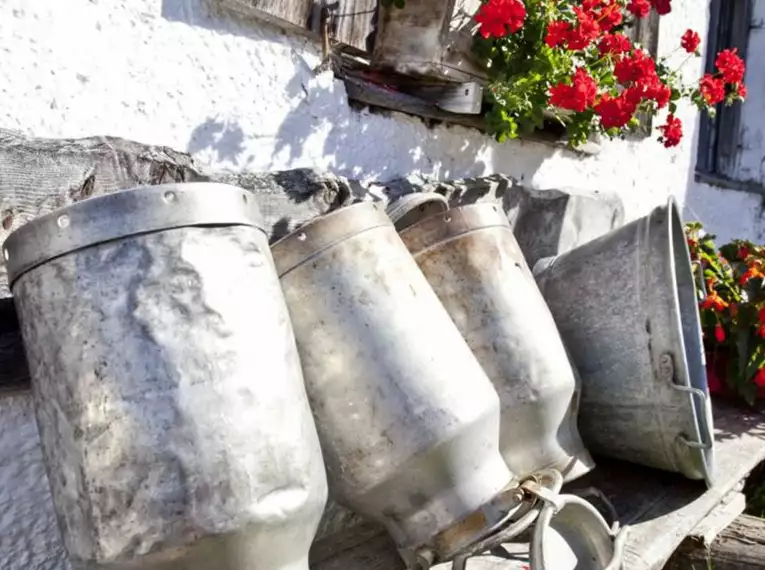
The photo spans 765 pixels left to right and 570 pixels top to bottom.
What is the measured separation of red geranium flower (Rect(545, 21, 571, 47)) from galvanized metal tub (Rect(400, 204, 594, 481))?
678mm

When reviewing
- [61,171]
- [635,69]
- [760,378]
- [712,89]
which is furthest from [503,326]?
[712,89]

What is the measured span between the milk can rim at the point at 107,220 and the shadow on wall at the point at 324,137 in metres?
0.53

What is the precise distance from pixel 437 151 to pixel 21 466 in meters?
1.20

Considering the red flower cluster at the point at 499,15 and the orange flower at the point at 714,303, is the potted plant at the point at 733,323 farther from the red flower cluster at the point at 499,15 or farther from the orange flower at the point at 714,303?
the red flower cluster at the point at 499,15

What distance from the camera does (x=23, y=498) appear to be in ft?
3.73

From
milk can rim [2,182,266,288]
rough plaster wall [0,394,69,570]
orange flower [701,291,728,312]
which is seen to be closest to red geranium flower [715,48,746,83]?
orange flower [701,291,728,312]

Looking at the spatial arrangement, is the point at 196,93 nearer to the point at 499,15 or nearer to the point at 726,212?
the point at 499,15

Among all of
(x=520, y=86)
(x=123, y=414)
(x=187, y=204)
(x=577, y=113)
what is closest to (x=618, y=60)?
(x=577, y=113)

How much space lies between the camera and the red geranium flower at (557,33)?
1859 mm

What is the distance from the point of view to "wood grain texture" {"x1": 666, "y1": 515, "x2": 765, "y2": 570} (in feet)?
5.21

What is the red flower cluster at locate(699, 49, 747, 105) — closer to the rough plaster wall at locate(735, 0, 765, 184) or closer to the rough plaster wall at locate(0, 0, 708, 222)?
the rough plaster wall at locate(0, 0, 708, 222)

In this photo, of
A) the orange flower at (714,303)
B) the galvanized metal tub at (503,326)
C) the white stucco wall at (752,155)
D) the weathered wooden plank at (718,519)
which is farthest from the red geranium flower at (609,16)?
the white stucco wall at (752,155)

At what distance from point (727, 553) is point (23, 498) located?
1.30m

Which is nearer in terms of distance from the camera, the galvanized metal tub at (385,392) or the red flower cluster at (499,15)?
the galvanized metal tub at (385,392)
